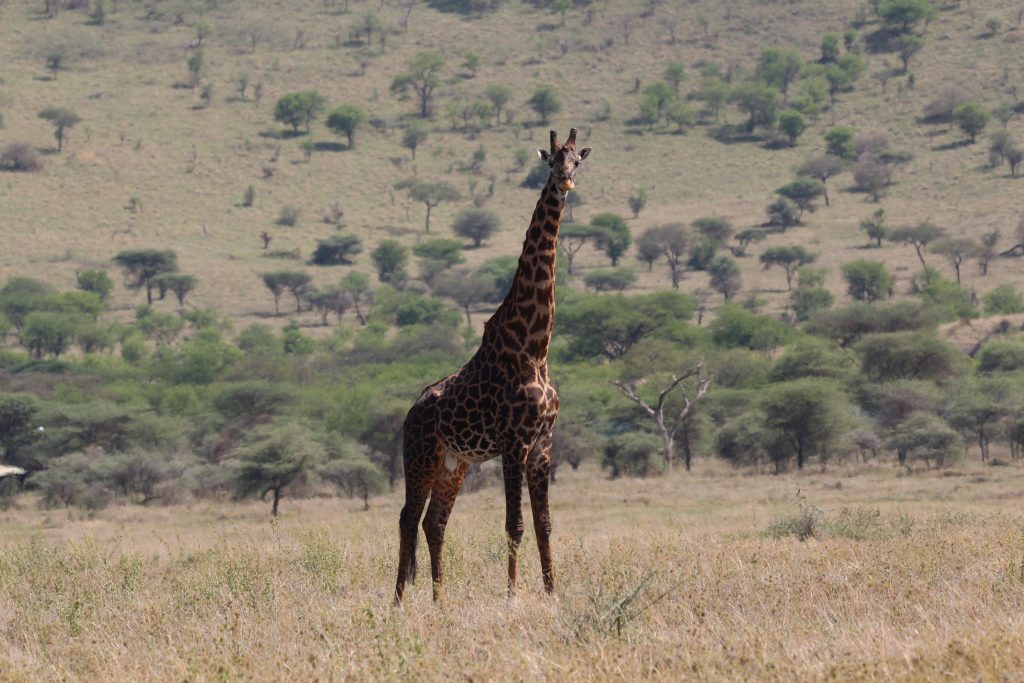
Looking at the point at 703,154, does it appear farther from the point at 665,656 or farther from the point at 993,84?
the point at 665,656

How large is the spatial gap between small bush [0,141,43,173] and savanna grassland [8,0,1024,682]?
388mm

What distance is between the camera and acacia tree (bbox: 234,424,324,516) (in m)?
36.8

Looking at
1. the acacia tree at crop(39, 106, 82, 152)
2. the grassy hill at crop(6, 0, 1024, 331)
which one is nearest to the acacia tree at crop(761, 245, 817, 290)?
the grassy hill at crop(6, 0, 1024, 331)

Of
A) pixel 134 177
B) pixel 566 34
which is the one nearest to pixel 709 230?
pixel 134 177

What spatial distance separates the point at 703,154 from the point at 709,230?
2255 centimetres

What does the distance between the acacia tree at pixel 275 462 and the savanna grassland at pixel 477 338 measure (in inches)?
6.8

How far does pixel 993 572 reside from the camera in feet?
31.3

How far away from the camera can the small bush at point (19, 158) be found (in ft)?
325

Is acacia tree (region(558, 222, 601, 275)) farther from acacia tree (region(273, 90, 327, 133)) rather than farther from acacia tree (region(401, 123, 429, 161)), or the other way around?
A: acacia tree (region(273, 90, 327, 133))

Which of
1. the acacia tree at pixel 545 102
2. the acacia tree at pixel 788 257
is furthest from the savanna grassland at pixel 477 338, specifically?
the acacia tree at pixel 545 102

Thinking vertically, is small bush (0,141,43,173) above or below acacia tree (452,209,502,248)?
above

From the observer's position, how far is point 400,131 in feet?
381

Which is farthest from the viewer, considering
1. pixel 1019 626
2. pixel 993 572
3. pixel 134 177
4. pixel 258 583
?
pixel 134 177

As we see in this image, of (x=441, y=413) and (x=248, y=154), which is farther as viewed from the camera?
(x=248, y=154)
